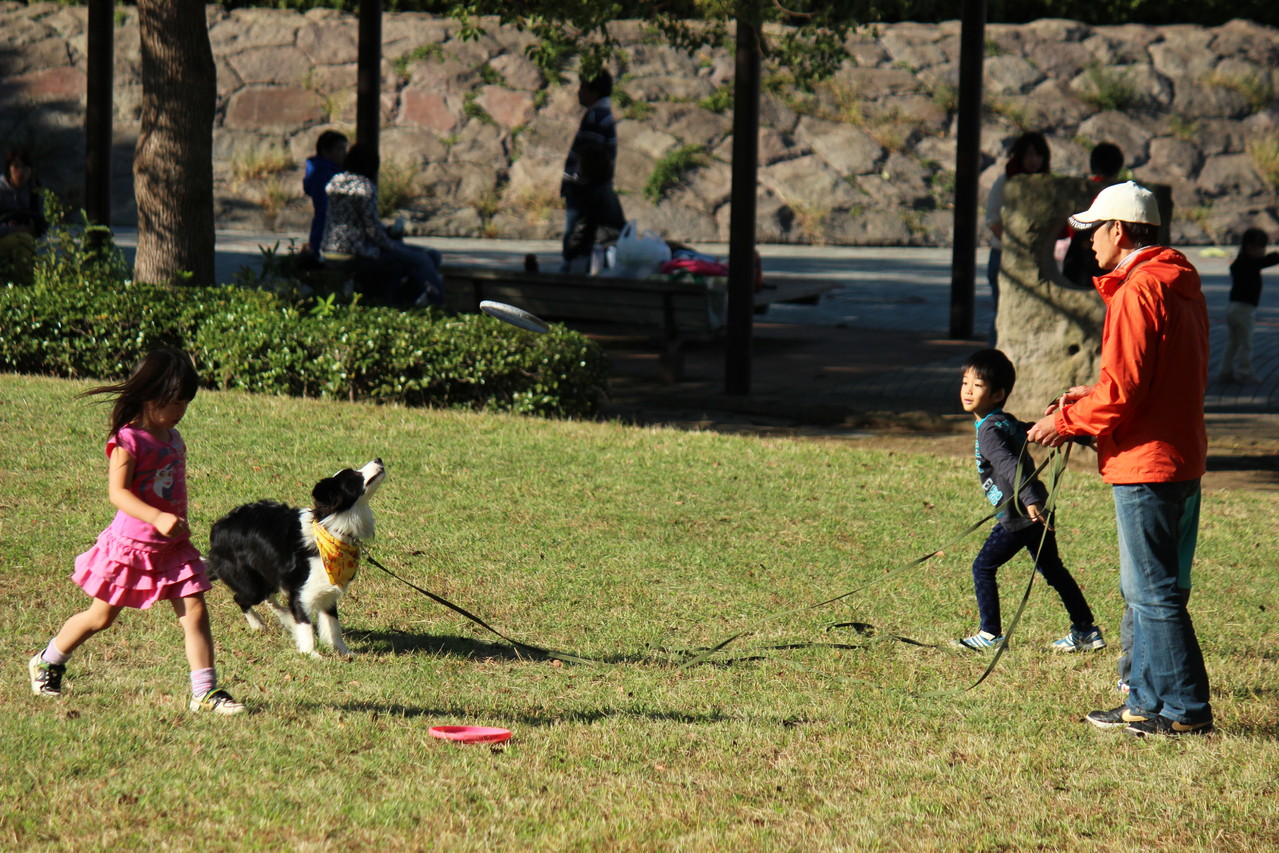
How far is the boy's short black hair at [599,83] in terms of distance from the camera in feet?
41.7

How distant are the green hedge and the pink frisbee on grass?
205 inches

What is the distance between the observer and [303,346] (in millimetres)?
9625

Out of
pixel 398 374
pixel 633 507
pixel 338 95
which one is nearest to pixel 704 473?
pixel 633 507

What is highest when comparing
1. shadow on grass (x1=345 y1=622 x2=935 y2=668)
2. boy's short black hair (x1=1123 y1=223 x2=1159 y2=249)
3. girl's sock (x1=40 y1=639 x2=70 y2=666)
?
boy's short black hair (x1=1123 y1=223 x2=1159 y2=249)

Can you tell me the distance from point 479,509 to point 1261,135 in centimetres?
2464

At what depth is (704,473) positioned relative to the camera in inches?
319

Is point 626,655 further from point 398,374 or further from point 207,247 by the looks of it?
point 207,247

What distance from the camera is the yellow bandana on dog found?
480 centimetres

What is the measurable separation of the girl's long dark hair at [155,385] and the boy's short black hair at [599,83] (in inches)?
355

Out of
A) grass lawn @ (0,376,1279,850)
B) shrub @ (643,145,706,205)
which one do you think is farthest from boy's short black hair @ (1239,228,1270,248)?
shrub @ (643,145,706,205)

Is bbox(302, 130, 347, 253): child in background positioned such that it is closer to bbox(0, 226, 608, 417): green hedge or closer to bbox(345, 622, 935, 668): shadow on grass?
bbox(0, 226, 608, 417): green hedge

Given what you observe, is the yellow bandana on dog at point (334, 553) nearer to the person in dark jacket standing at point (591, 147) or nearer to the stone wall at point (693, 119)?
the person in dark jacket standing at point (591, 147)

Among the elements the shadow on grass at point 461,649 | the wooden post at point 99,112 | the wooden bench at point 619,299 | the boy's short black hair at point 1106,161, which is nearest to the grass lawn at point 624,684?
the shadow on grass at point 461,649

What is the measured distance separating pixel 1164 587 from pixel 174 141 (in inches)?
327
